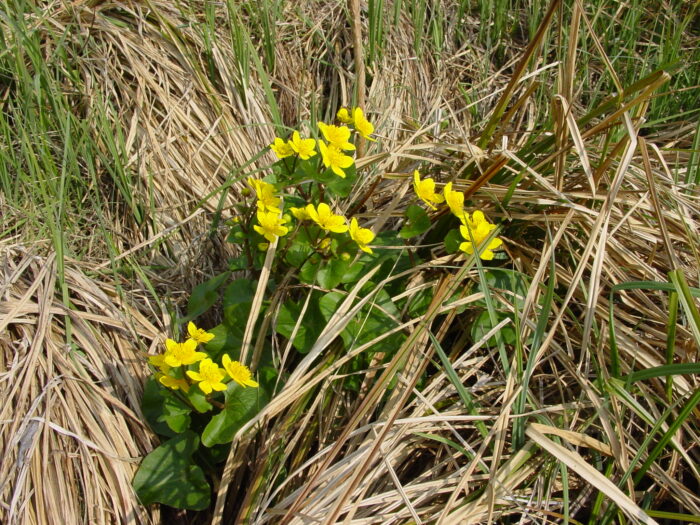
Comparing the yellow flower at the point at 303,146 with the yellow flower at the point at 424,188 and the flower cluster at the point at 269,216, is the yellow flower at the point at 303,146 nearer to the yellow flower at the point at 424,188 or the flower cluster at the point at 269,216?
the flower cluster at the point at 269,216

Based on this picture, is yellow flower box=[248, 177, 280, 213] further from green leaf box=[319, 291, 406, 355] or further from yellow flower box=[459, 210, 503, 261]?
yellow flower box=[459, 210, 503, 261]

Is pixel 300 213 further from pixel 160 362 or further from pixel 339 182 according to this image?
→ pixel 160 362

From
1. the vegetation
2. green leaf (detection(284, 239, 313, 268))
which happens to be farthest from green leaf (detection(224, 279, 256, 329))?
green leaf (detection(284, 239, 313, 268))

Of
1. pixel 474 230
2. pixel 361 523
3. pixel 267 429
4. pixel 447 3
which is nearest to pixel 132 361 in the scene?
pixel 267 429

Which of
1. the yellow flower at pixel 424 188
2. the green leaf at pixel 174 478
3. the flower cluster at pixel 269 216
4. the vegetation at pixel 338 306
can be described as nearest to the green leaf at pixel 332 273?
the vegetation at pixel 338 306

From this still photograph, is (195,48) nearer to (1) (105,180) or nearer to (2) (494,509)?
(1) (105,180)

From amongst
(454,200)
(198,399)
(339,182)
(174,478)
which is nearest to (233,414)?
(198,399)
